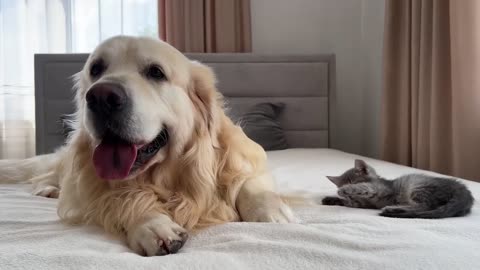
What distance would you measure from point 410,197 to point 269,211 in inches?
17.9

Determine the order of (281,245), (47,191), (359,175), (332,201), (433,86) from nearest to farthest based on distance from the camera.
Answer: (281,245) < (332,201) < (359,175) < (47,191) < (433,86)

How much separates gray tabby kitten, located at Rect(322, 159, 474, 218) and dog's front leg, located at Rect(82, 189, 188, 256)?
1.85 feet

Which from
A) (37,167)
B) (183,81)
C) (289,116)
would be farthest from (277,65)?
(183,81)

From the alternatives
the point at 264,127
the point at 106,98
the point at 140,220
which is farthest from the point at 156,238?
the point at 264,127

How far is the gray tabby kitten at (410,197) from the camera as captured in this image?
46.1 inches

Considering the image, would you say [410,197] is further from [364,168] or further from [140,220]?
[140,220]

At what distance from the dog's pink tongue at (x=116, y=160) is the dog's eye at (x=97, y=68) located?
0.82 feet

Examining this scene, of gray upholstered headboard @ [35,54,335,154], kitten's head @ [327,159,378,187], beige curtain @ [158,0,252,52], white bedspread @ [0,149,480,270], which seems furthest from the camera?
beige curtain @ [158,0,252,52]

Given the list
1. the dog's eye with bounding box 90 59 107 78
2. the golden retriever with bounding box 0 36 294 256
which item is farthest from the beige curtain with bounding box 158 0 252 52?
the dog's eye with bounding box 90 59 107 78

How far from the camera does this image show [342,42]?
4047 mm

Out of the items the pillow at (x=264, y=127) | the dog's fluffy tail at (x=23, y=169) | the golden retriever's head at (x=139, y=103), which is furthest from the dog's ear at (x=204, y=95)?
the pillow at (x=264, y=127)

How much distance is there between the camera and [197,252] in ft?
2.85

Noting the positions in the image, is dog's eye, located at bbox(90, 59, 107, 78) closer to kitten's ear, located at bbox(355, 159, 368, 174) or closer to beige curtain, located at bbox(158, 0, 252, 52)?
kitten's ear, located at bbox(355, 159, 368, 174)

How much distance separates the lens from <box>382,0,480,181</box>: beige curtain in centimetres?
232
